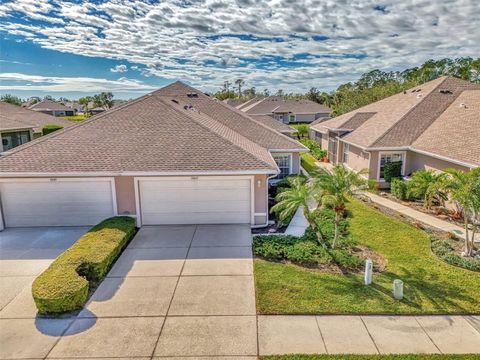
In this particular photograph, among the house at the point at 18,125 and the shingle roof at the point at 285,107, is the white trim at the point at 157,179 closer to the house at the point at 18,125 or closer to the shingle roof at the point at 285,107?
the house at the point at 18,125

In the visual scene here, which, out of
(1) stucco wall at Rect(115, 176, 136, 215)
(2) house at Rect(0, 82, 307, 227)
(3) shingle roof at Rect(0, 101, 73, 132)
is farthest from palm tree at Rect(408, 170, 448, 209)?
(3) shingle roof at Rect(0, 101, 73, 132)

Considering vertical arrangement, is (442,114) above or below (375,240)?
above

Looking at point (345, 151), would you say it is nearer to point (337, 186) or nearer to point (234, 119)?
point (234, 119)

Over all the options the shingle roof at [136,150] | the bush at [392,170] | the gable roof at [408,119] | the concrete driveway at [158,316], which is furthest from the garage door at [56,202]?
the bush at [392,170]

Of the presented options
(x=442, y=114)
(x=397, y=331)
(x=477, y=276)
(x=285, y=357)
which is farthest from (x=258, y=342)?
(x=442, y=114)

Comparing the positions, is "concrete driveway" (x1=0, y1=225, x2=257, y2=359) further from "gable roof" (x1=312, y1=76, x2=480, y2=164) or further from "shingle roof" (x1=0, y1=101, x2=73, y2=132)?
"shingle roof" (x1=0, y1=101, x2=73, y2=132)

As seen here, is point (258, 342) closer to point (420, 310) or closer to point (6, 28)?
point (420, 310)
